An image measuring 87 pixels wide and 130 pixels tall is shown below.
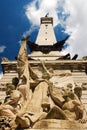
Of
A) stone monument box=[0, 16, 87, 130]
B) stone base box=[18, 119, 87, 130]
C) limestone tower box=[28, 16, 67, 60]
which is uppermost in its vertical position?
limestone tower box=[28, 16, 67, 60]

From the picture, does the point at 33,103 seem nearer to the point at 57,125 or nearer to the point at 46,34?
the point at 57,125

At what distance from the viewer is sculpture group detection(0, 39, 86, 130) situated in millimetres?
12445

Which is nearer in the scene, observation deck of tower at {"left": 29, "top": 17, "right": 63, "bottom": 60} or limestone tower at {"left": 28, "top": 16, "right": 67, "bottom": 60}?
limestone tower at {"left": 28, "top": 16, "right": 67, "bottom": 60}

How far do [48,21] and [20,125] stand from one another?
3532cm

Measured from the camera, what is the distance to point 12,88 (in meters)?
15.0

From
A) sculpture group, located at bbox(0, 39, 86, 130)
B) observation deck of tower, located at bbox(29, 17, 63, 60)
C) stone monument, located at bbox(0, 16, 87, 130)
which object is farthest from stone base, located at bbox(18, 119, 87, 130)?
observation deck of tower, located at bbox(29, 17, 63, 60)

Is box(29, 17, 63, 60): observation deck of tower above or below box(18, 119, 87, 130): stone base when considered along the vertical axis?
above

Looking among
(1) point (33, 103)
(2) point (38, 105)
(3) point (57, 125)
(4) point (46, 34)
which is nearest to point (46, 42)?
(4) point (46, 34)

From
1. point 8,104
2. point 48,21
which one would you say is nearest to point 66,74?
point 8,104

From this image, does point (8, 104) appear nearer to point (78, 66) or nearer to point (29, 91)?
point (29, 91)

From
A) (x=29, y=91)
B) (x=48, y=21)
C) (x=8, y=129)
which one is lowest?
(x=8, y=129)

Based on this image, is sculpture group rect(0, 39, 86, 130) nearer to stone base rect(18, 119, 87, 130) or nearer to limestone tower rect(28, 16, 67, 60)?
stone base rect(18, 119, 87, 130)

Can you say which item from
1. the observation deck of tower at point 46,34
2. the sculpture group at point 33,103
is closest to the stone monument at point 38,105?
the sculpture group at point 33,103

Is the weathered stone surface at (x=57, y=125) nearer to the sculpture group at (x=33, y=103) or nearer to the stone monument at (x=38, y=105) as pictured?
the stone monument at (x=38, y=105)
